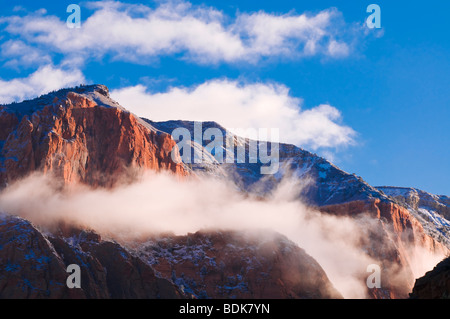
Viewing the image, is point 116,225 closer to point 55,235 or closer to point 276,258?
point 55,235

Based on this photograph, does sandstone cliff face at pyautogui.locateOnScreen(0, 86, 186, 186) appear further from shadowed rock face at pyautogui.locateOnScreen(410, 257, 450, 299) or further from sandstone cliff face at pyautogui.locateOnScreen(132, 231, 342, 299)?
shadowed rock face at pyautogui.locateOnScreen(410, 257, 450, 299)

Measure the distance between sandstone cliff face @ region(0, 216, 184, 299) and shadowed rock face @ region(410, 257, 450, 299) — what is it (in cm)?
6856

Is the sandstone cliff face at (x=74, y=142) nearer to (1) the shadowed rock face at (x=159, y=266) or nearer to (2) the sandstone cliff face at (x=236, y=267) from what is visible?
(1) the shadowed rock face at (x=159, y=266)

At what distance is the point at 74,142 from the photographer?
6919 inches

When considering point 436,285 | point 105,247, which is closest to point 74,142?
point 105,247

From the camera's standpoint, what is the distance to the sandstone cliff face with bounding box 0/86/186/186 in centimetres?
16688

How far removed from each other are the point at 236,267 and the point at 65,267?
48.5m

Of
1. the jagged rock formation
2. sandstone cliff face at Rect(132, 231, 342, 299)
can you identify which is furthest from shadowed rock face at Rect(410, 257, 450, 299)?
sandstone cliff face at Rect(132, 231, 342, 299)

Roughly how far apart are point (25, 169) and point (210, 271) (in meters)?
50.5

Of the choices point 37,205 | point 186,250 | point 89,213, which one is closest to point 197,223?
point 186,250

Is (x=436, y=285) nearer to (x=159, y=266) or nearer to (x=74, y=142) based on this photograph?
(x=159, y=266)

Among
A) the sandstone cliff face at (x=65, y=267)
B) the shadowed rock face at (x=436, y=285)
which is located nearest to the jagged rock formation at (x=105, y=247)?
the sandstone cliff face at (x=65, y=267)

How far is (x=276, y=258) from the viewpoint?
173375mm

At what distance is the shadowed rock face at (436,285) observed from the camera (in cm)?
8412
